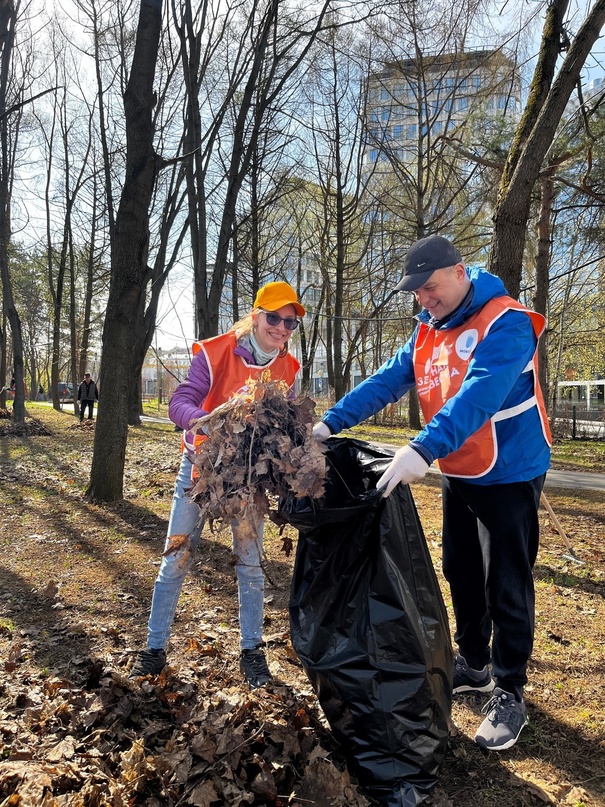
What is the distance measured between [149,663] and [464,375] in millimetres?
1909

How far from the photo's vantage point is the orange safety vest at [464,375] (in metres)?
2.13

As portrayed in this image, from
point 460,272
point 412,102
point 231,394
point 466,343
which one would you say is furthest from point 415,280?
point 412,102

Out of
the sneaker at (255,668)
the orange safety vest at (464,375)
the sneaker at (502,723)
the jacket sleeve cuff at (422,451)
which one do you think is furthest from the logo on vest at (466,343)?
the sneaker at (255,668)

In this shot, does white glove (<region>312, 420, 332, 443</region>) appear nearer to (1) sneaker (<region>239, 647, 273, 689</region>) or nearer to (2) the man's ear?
(2) the man's ear

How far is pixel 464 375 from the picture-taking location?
2178 millimetres

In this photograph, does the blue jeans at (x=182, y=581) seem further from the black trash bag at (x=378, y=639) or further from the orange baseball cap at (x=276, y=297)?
the orange baseball cap at (x=276, y=297)

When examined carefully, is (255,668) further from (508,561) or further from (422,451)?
(422,451)

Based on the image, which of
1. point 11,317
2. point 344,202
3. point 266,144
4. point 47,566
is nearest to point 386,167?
point 344,202

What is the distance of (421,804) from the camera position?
1.86m

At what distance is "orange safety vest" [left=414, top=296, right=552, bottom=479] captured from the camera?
2129 millimetres

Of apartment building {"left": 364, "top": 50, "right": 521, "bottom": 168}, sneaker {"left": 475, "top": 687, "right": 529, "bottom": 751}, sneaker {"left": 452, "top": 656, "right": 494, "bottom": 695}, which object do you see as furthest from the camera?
apartment building {"left": 364, "top": 50, "right": 521, "bottom": 168}

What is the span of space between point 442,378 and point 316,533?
2.71ft

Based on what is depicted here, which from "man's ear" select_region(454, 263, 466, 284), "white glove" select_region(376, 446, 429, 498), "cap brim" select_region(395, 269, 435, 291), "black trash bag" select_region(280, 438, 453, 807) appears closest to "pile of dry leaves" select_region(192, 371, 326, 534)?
"black trash bag" select_region(280, 438, 453, 807)

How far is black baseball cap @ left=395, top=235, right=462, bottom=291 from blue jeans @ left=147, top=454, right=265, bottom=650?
1.19 meters
